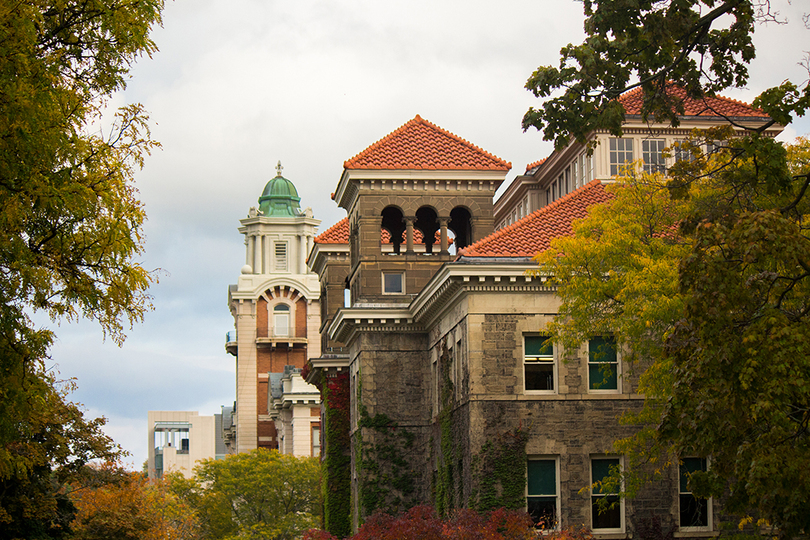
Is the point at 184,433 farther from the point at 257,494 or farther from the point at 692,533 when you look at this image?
the point at 692,533

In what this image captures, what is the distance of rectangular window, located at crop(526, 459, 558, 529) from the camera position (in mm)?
36594

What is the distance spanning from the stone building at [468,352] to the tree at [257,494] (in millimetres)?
17111

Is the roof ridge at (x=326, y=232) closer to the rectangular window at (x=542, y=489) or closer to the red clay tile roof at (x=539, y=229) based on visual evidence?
the red clay tile roof at (x=539, y=229)

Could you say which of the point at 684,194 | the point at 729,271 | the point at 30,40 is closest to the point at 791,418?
the point at 729,271

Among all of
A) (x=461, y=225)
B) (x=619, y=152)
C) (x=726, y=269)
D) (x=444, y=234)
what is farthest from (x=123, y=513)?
(x=726, y=269)

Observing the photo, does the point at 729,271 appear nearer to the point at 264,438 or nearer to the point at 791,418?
the point at 791,418

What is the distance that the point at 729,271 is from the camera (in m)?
17.1

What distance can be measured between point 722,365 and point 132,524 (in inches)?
1598

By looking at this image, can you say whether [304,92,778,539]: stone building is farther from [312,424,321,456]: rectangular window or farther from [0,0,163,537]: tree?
[312,424,321,456]: rectangular window

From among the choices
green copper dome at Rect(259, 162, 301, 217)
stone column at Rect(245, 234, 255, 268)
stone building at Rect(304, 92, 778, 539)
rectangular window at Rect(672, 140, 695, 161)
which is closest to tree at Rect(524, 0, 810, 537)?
rectangular window at Rect(672, 140, 695, 161)

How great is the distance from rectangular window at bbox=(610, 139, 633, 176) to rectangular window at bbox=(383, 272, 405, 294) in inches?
368

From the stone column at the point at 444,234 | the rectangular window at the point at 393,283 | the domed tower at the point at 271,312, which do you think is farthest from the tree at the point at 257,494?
the stone column at the point at 444,234

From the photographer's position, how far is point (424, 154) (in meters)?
47.3

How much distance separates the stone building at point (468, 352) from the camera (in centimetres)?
3662
